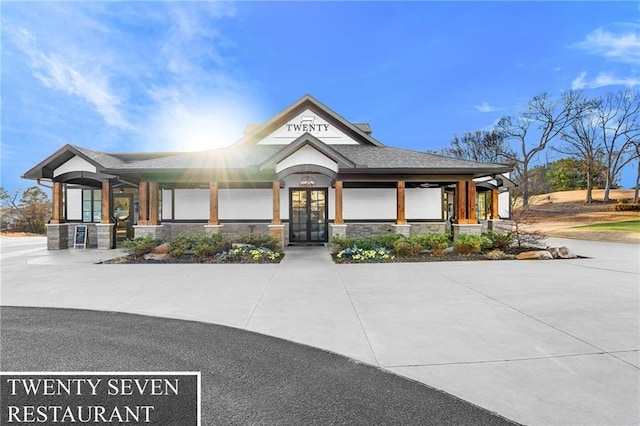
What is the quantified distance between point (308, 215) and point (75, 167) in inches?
453

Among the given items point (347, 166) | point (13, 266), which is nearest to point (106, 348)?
A: point (13, 266)

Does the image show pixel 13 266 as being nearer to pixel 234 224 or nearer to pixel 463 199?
pixel 234 224

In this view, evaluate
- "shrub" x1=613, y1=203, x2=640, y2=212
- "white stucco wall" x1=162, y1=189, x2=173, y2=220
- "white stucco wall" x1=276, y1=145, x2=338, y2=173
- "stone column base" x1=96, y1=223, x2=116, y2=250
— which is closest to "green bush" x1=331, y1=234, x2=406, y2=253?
"white stucco wall" x1=276, y1=145, x2=338, y2=173

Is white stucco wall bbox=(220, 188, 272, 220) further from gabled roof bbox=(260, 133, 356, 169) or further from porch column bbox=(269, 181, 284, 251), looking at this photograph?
gabled roof bbox=(260, 133, 356, 169)

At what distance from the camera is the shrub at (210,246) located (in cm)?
1110

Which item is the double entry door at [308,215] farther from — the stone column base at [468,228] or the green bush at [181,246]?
the stone column base at [468,228]

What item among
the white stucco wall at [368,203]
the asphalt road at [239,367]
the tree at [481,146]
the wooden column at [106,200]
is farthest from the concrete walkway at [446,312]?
the tree at [481,146]

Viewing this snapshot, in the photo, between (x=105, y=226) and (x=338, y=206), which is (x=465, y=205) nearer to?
(x=338, y=206)

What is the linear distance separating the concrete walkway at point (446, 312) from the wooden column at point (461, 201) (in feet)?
15.1

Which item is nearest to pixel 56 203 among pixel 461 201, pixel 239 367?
pixel 239 367

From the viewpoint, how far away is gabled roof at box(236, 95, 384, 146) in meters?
17.1

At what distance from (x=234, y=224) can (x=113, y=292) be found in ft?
31.0

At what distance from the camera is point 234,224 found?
52.6ft

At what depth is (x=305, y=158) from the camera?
522 inches
